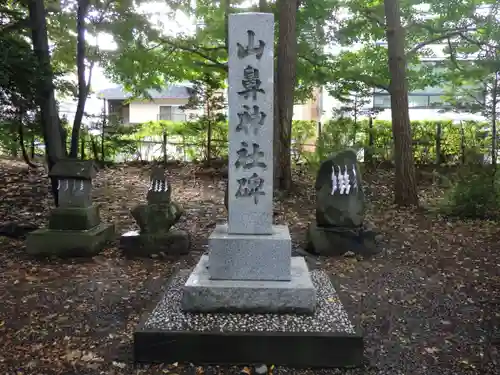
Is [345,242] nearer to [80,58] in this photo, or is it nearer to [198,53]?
[80,58]

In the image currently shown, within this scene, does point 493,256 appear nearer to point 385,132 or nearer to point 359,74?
point 359,74

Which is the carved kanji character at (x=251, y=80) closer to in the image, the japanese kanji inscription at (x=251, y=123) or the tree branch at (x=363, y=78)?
the japanese kanji inscription at (x=251, y=123)

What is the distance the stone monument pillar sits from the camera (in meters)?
4.10

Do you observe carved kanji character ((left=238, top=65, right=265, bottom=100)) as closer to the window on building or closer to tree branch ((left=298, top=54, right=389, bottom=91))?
tree branch ((left=298, top=54, right=389, bottom=91))

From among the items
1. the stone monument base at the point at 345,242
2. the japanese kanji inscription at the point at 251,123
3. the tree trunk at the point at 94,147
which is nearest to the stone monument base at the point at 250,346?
the japanese kanji inscription at the point at 251,123

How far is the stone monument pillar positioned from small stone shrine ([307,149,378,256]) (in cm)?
224

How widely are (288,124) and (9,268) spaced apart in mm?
6038

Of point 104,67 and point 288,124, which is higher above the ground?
point 104,67

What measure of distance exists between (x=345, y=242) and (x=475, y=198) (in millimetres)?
3292

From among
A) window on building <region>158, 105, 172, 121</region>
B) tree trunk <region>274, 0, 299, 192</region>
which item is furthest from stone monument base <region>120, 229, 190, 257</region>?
window on building <region>158, 105, 172, 121</region>

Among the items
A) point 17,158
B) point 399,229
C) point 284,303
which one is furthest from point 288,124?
point 17,158

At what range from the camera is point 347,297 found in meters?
5.08

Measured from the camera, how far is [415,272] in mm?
5879

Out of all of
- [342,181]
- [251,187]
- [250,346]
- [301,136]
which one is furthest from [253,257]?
[301,136]
